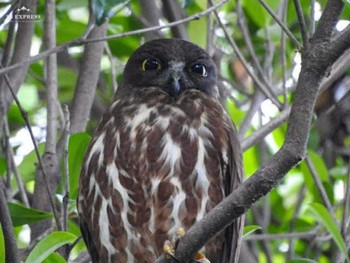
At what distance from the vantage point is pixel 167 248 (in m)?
2.97

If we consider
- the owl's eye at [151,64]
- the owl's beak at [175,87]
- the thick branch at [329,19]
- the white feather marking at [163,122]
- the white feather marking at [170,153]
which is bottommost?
the white feather marking at [170,153]

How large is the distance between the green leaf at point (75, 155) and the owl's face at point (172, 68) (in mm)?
434

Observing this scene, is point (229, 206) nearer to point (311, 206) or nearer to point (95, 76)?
point (311, 206)

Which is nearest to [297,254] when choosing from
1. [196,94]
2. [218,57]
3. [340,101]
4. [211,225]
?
[340,101]

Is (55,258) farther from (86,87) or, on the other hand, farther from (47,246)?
(86,87)

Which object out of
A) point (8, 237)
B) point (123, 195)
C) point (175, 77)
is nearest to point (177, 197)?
point (123, 195)

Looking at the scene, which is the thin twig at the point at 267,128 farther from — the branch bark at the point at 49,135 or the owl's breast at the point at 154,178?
the branch bark at the point at 49,135

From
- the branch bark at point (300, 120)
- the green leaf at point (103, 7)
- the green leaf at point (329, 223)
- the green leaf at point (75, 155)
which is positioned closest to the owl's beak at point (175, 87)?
the green leaf at point (75, 155)

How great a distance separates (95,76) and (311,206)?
1.23 m

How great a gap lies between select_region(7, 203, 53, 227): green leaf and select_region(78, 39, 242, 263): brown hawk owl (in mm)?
279

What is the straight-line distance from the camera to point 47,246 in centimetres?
297

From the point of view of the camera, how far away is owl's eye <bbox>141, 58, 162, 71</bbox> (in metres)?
4.08

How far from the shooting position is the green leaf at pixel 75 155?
12.2 ft

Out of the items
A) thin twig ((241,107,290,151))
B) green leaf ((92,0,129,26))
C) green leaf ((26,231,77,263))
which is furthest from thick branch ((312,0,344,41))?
thin twig ((241,107,290,151))
